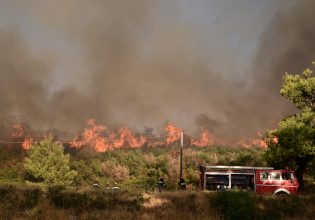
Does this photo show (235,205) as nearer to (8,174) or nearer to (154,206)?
(154,206)

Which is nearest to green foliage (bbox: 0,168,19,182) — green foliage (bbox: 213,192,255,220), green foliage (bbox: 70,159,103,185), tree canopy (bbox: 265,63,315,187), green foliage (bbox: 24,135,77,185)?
green foliage (bbox: 24,135,77,185)

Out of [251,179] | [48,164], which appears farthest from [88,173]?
[251,179]

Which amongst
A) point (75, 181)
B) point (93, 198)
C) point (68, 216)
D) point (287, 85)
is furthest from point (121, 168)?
point (68, 216)

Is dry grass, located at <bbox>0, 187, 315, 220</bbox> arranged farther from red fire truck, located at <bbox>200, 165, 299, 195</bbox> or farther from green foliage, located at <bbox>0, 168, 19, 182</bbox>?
green foliage, located at <bbox>0, 168, 19, 182</bbox>

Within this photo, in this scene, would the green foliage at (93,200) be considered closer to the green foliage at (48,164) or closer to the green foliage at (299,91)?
the green foliage at (299,91)

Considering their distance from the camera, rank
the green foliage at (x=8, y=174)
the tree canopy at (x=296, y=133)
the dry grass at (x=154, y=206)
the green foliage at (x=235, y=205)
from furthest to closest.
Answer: the green foliage at (x=8, y=174), the tree canopy at (x=296, y=133), the green foliage at (x=235, y=205), the dry grass at (x=154, y=206)

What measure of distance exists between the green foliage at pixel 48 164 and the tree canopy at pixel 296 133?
4011 cm

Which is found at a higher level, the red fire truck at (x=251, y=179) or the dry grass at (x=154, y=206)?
the red fire truck at (x=251, y=179)

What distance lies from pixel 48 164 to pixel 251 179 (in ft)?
147

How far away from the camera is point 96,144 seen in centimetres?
12812

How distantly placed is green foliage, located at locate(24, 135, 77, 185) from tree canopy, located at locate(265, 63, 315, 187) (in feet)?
132

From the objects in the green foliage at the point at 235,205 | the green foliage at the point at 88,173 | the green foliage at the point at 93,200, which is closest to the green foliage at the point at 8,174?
the green foliage at the point at 88,173

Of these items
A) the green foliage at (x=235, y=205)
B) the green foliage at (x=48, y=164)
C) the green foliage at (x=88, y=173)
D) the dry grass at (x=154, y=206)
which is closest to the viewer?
the dry grass at (x=154, y=206)

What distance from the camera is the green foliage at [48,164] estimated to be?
2657 inches
